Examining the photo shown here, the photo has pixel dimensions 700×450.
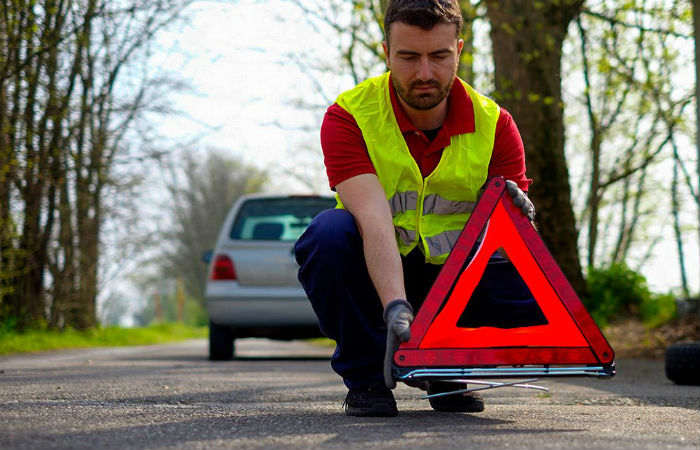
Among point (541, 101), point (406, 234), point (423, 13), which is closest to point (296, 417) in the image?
point (406, 234)

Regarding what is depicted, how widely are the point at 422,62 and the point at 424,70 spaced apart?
0.03 m

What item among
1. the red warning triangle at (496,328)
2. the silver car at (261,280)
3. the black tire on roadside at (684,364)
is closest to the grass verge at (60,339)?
the silver car at (261,280)

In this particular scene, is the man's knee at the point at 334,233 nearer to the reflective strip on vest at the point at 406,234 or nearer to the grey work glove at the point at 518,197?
Answer: the reflective strip on vest at the point at 406,234

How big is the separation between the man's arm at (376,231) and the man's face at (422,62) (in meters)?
0.36

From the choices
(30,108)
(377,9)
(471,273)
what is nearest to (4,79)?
(30,108)

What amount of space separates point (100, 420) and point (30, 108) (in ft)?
26.8

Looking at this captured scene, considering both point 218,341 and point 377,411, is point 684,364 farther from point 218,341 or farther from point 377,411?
point 218,341

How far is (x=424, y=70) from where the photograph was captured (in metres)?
3.84

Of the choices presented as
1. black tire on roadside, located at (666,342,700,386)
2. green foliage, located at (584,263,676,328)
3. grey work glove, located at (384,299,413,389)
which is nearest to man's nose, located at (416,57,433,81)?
grey work glove, located at (384,299,413,389)

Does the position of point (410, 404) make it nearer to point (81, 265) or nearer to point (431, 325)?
point (431, 325)

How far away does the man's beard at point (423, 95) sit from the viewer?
390 cm

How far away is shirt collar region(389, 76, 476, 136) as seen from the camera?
4.04 m

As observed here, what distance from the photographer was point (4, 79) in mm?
9383

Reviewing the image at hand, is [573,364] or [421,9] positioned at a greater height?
[421,9]
